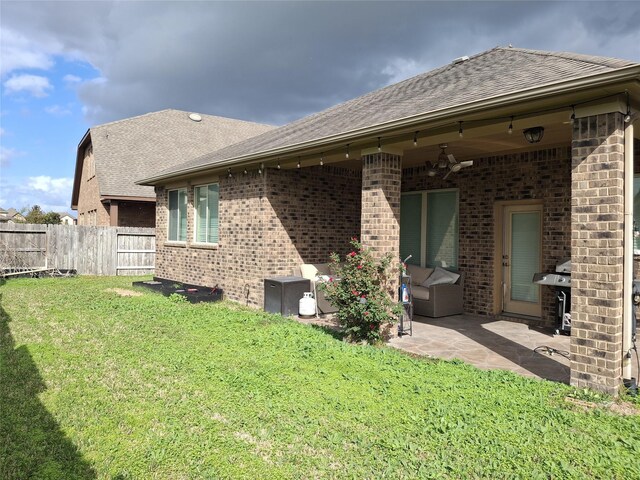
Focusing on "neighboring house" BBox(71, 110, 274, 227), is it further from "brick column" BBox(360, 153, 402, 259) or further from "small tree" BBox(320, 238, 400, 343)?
"small tree" BBox(320, 238, 400, 343)

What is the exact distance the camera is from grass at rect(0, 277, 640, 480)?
3010mm

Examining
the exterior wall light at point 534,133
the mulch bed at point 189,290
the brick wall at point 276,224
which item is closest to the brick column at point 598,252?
the exterior wall light at point 534,133

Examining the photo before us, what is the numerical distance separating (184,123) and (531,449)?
77.7 feet

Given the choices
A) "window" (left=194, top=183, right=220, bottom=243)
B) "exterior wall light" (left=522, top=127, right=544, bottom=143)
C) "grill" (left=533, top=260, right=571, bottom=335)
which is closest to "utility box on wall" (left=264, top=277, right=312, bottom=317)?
"window" (left=194, top=183, right=220, bottom=243)

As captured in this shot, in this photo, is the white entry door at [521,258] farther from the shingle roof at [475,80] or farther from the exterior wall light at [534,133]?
the shingle roof at [475,80]

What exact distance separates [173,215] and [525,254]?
9.48 metres

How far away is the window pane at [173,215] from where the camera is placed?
42.0 feet

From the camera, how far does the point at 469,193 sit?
28.6 feet

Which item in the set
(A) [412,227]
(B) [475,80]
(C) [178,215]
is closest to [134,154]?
(C) [178,215]

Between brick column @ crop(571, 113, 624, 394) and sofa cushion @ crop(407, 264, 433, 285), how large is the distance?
178 inches

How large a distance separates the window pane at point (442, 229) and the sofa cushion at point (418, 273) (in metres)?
0.41

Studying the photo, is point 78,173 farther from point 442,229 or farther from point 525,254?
point 525,254

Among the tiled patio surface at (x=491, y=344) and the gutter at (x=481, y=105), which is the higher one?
the gutter at (x=481, y=105)

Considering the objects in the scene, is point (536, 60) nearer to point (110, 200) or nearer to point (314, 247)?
point (314, 247)
